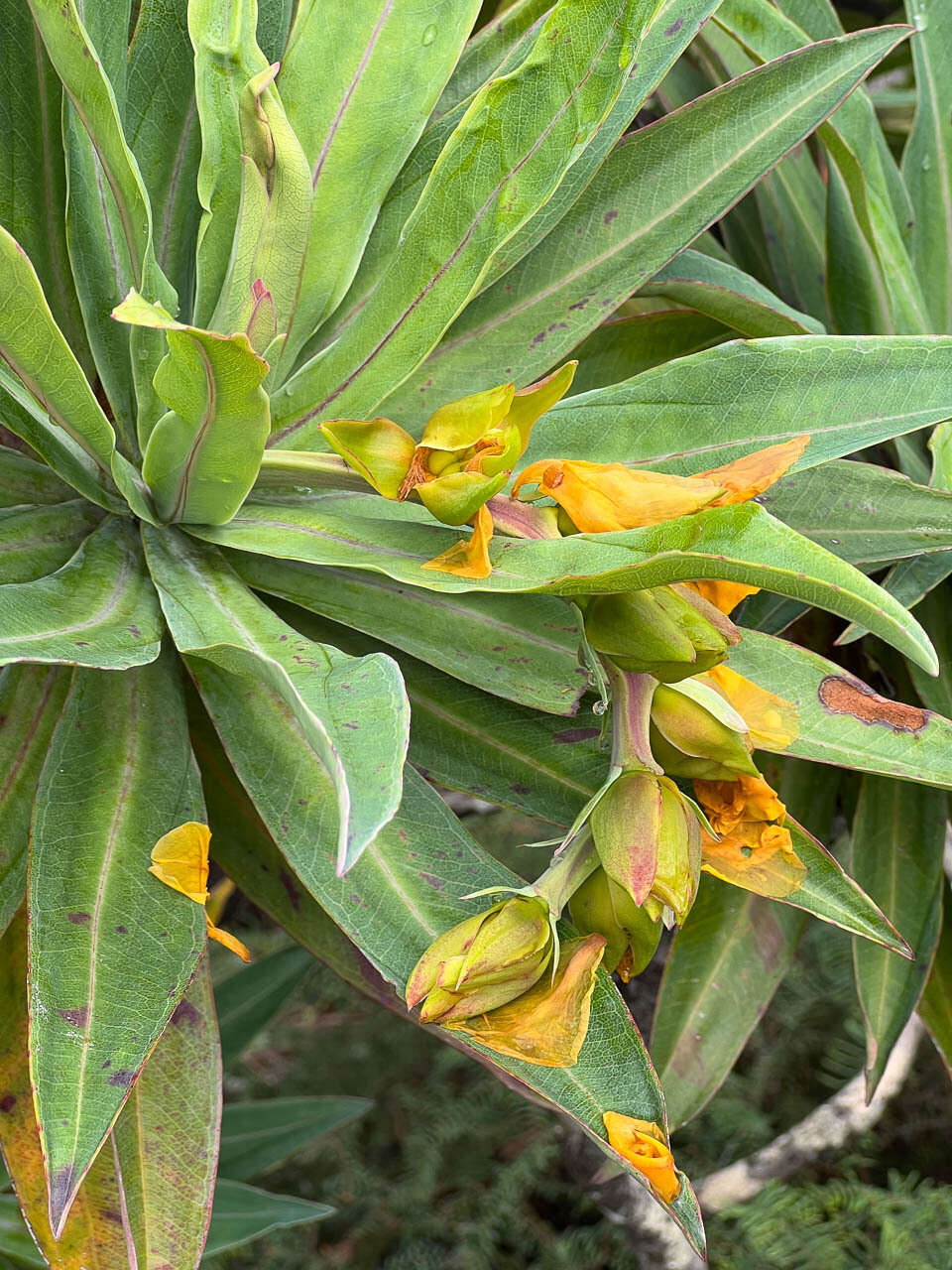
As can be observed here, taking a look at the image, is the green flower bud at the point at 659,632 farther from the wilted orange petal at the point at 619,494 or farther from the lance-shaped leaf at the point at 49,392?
the lance-shaped leaf at the point at 49,392

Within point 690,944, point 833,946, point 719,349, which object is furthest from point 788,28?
point 833,946

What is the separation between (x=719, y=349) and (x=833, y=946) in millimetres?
1363

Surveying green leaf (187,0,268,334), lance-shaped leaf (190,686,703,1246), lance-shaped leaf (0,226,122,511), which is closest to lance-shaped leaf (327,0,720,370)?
green leaf (187,0,268,334)

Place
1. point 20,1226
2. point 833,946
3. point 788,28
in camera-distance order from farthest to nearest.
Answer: point 833,946 → point 20,1226 → point 788,28

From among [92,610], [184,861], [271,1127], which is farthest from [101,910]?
[271,1127]

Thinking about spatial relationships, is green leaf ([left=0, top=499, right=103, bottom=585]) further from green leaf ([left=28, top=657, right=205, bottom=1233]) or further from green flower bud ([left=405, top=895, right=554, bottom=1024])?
green flower bud ([left=405, top=895, right=554, bottom=1024])

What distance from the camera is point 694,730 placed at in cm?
61

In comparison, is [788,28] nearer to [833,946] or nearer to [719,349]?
[719,349]

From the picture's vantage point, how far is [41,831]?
0.68m

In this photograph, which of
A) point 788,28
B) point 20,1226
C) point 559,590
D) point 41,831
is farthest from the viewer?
point 20,1226

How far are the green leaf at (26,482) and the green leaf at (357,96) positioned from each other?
0.22 meters

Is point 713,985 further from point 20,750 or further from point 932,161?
point 932,161

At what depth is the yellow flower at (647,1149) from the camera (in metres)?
0.58

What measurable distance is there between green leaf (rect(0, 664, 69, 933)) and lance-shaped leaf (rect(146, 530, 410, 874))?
12 centimetres
